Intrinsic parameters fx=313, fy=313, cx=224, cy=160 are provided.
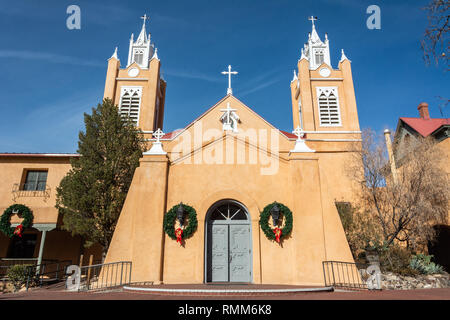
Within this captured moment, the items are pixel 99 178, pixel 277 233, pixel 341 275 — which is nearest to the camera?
pixel 341 275

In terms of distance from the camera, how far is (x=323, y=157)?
25.0m

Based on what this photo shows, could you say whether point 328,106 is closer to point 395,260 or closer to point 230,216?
point 395,260

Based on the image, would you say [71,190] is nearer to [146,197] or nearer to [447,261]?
[146,197]

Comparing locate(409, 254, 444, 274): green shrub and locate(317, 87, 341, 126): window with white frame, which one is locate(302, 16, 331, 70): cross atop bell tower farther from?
locate(409, 254, 444, 274): green shrub

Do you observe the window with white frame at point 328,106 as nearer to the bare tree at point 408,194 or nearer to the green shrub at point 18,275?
the bare tree at point 408,194

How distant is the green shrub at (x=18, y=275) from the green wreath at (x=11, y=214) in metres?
3.62

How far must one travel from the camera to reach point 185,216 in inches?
484

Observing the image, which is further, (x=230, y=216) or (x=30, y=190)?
(x=30, y=190)

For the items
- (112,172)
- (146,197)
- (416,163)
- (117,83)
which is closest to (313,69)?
(416,163)

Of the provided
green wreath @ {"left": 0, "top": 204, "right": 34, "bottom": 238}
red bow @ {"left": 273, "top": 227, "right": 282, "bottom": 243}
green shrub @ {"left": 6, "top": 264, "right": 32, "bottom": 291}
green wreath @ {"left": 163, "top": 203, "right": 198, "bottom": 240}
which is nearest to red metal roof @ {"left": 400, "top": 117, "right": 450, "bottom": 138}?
red bow @ {"left": 273, "top": 227, "right": 282, "bottom": 243}

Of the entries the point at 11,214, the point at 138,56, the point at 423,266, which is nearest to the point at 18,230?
the point at 11,214

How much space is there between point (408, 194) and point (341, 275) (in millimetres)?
8839

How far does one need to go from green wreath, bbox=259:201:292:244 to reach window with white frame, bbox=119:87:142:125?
1889 cm
